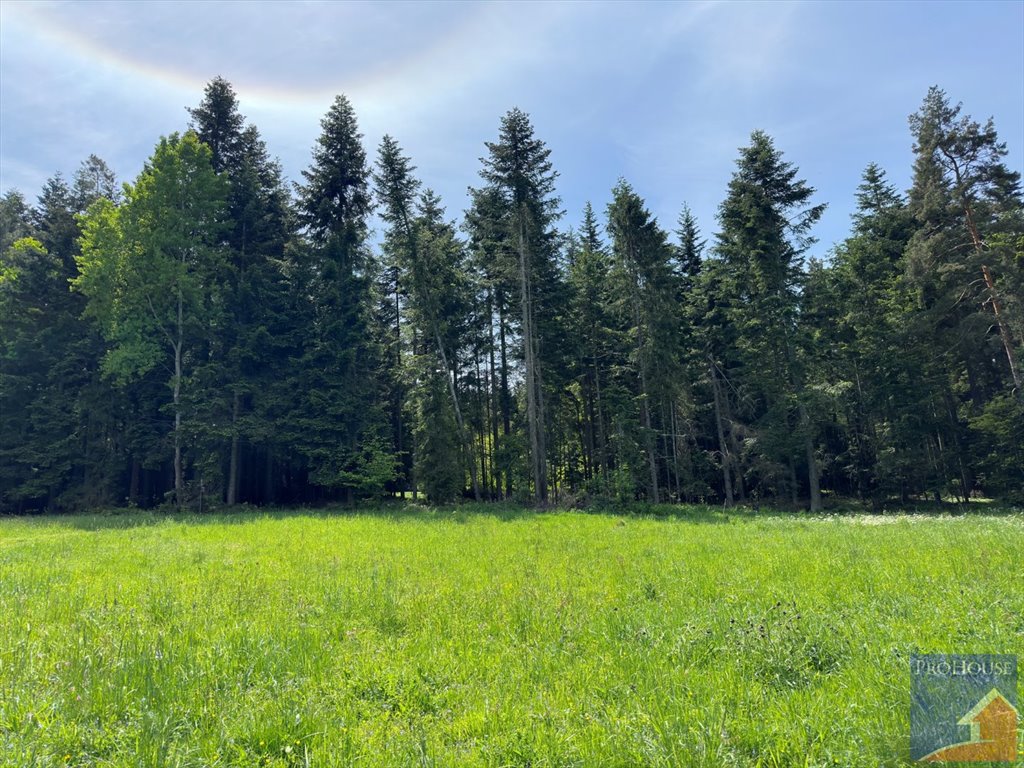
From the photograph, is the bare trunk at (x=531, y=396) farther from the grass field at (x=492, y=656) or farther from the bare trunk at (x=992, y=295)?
the bare trunk at (x=992, y=295)

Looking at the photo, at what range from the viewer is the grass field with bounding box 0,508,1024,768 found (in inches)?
118

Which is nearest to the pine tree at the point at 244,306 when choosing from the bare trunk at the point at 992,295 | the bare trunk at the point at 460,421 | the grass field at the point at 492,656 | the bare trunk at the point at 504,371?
the bare trunk at the point at 460,421

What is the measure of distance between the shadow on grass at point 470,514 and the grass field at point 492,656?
33.9 ft

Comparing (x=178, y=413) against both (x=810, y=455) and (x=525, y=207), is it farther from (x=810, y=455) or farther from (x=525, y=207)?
(x=810, y=455)

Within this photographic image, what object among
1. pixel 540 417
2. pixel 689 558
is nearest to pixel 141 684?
pixel 689 558

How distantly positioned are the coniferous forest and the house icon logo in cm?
1977

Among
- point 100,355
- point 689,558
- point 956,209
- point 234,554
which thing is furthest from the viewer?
point 100,355

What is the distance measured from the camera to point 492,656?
14.6ft

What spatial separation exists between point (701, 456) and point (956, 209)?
677 inches

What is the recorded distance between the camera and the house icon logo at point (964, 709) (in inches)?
103

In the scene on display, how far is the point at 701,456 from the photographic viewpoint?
98.3 ft


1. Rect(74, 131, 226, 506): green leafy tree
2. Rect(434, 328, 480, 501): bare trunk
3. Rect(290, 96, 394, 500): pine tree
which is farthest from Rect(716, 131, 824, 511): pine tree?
Rect(74, 131, 226, 506): green leafy tree

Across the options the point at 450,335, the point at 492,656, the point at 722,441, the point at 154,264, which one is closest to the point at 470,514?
the point at 450,335

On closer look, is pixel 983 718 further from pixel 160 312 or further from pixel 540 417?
pixel 160 312
